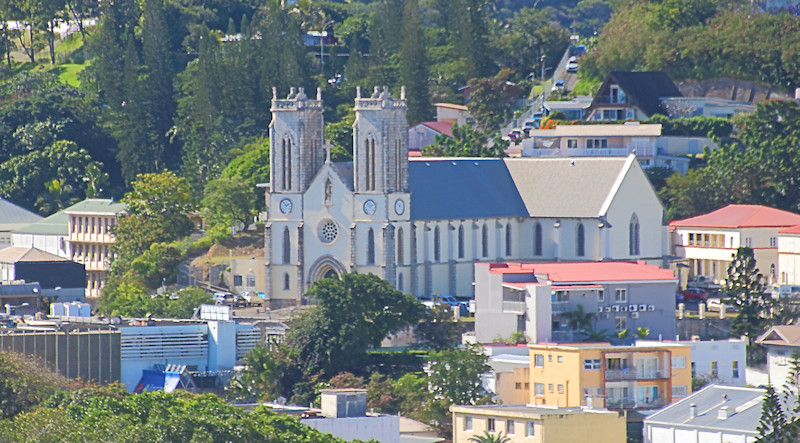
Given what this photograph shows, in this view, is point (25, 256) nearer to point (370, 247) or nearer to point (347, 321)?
point (370, 247)

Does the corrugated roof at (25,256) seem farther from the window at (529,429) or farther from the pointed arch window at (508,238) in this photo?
the window at (529,429)

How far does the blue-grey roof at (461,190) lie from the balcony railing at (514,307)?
11.1 metres

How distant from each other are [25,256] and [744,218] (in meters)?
30.5

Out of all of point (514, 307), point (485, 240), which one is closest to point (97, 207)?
point (485, 240)

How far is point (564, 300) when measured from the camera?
91125 mm

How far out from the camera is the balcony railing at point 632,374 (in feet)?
265

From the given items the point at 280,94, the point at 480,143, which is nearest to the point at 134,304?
the point at 480,143

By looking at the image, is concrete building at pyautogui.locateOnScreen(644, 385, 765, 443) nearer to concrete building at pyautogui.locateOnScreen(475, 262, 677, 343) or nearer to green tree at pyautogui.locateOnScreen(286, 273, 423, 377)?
concrete building at pyautogui.locateOnScreen(475, 262, 677, 343)

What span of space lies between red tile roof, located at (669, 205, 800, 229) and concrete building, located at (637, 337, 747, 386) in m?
19.5

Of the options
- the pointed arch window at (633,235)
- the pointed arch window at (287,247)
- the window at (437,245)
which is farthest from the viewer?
the pointed arch window at (633,235)

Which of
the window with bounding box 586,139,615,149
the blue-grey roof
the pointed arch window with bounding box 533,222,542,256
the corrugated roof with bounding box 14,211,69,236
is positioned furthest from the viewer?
the corrugated roof with bounding box 14,211,69,236

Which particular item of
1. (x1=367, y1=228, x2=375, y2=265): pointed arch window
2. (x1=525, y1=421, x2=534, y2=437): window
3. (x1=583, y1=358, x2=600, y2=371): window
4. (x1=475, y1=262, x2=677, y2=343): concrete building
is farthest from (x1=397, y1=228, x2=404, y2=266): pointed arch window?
(x1=525, y1=421, x2=534, y2=437): window

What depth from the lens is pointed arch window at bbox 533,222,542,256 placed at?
10500 centimetres

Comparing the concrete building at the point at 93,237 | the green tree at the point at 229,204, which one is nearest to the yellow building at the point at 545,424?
the green tree at the point at 229,204
